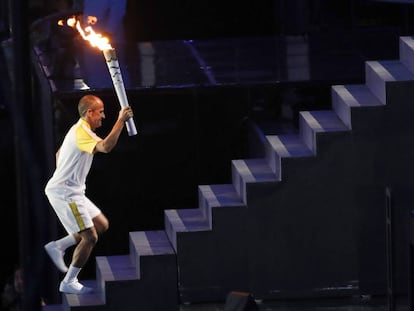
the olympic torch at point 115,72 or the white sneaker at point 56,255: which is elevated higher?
the olympic torch at point 115,72

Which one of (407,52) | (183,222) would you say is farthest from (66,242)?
(407,52)

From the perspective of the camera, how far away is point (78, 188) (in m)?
15.1

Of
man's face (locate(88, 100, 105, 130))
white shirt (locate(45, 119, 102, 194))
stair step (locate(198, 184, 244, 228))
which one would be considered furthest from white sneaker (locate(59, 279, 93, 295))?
man's face (locate(88, 100, 105, 130))

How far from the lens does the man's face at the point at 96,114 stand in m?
15.0

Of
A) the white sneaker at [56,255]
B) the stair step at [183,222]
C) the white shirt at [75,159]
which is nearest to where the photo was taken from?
the white shirt at [75,159]

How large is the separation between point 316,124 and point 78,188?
233 cm

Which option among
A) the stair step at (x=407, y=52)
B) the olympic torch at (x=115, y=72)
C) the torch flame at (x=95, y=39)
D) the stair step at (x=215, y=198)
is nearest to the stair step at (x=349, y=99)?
the stair step at (x=407, y=52)

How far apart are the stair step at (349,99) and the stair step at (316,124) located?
2.7 inches

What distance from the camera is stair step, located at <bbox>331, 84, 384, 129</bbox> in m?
15.0

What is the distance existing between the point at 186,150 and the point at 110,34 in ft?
12.3

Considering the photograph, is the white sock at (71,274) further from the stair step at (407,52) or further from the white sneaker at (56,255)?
the stair step at (407,52)

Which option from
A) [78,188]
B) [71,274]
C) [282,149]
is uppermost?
[282,149]

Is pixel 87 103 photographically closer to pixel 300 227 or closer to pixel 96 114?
pixel 96 114

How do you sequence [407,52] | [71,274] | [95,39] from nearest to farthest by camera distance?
1. [95,39]
2. [71,274]
3. [407,52]
